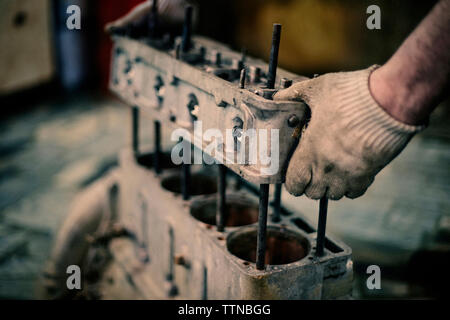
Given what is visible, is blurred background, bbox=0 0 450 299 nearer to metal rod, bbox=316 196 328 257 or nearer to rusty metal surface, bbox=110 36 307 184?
metal rod, bbox=316 196 328 257

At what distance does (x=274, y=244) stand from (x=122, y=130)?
4.79m

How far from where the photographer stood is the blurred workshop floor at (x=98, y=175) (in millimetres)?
4035

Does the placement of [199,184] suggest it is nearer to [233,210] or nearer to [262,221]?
[233,210]

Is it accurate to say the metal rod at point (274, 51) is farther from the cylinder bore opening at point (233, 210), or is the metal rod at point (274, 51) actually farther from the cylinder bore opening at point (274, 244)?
the cylinder bore opening at point (233, 210)

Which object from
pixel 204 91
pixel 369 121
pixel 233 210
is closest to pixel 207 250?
pixel 233 210

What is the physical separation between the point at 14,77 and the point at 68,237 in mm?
→ 4360

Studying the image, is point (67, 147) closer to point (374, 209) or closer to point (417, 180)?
point (374, 209)

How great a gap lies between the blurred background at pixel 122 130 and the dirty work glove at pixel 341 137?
214 cm

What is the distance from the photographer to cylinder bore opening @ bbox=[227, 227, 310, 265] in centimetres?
258

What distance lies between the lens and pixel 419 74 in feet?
5.24

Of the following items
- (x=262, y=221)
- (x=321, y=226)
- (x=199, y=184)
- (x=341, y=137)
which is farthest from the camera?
(x=199, y=184)

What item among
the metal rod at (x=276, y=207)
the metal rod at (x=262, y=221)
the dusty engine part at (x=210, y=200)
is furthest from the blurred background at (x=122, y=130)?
the metal rod at (x=262, y=221)

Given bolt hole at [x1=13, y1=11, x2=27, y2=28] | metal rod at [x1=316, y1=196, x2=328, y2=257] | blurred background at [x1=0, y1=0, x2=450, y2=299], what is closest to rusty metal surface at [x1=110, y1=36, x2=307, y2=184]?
metal rod at [x1=316, y1=196, x2=328, y2=257]
